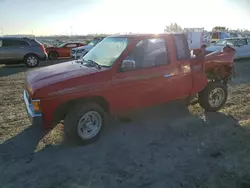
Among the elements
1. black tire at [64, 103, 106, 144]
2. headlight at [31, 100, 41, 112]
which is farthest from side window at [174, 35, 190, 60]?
headlight at [31, 100, 41, 112]

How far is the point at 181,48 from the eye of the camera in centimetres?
524

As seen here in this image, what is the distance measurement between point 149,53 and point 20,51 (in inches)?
481

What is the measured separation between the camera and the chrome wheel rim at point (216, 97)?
19.8 ft

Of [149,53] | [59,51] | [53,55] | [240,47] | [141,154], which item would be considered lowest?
[141,154]

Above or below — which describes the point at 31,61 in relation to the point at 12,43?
below

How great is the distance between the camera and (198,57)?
5.55 meters

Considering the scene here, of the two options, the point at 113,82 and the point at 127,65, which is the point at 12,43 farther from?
the point at 127,65

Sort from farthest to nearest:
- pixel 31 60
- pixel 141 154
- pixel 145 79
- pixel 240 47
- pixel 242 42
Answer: pixel 242 42
pixel 240 47
pixel 31 60
pixel 145 79
pixel 141 154

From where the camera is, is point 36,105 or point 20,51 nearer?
A: point 36,105

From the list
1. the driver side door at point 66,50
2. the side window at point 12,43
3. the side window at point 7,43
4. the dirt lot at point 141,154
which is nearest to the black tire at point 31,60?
the side window at point 12,43

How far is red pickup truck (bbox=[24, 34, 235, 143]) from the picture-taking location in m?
4.06

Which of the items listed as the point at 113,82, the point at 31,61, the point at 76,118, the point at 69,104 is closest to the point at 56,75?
the point at 69,104

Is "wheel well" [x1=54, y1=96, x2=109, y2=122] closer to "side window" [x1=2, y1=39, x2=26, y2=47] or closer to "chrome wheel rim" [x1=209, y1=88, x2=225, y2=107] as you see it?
"chrome wheel rim" [x1=209, y1=88, x2=225, y2=107]

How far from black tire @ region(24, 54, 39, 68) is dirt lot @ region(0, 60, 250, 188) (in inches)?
381
